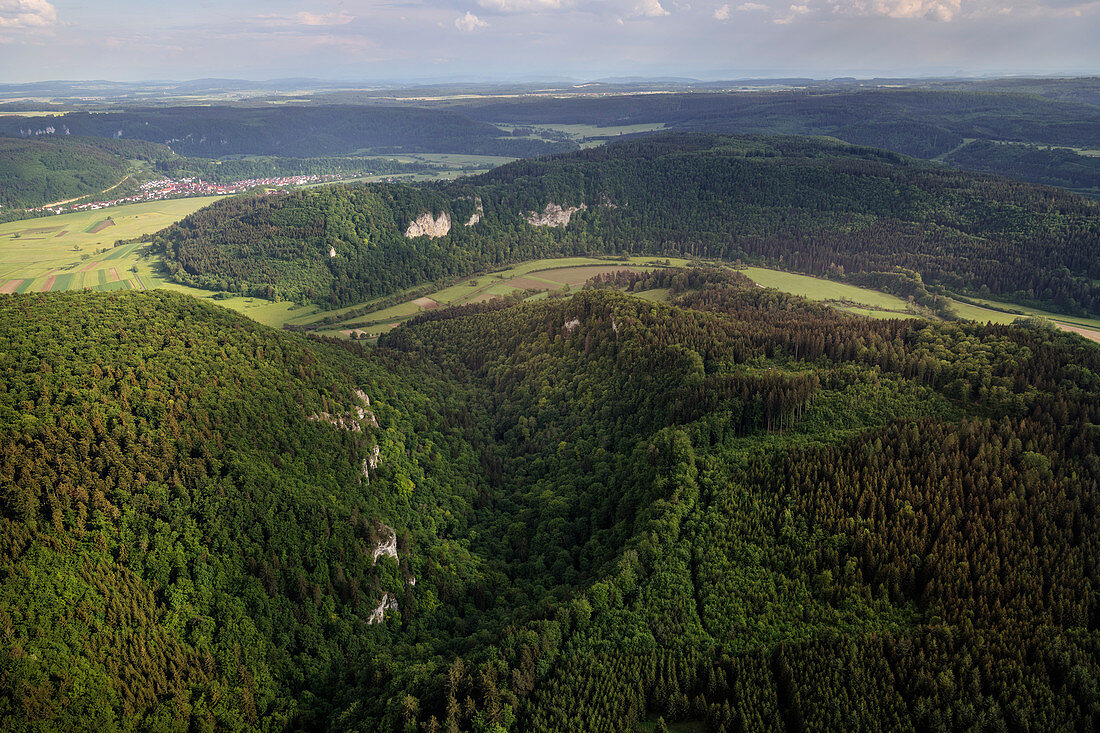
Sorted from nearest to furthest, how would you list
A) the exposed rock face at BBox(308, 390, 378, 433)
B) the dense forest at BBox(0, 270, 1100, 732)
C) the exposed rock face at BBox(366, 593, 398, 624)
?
the dense forest at BBox(0, 270, 1100, 732)
the exposed rock face at BBox(366, 593, 398, 624)
the exposed rock face at BBox(308, 390, 378, 433)

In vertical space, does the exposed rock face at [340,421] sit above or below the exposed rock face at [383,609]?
above

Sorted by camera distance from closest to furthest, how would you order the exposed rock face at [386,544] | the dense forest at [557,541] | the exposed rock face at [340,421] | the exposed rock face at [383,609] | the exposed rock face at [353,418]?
1. the dense forest at [557,541]
2. the exposed rock face at [383,609]
3. the exposed rock face at [386,544]
4. the exposed rock face at [340,421]
5. the exposed rock face at [353,418]

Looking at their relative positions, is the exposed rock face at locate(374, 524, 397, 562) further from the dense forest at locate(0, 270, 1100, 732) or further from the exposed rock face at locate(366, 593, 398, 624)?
the exposed rock face at locate(366, 593, 398, 624)

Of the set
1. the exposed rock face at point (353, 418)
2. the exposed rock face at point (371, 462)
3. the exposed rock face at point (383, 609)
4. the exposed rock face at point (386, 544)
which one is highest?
the exposed rock face at point (353, 418)

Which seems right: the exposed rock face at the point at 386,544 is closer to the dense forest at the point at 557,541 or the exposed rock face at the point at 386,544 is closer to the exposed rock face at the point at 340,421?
the dense forest at the point at 557,541

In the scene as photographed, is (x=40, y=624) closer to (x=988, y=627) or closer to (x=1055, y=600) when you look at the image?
(x=988, y=627)

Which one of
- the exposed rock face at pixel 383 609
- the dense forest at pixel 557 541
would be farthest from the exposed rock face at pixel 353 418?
the exposed rock face at pixel 383 609

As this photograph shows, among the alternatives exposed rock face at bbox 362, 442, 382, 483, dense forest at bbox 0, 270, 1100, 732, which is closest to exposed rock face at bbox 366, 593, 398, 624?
dense forest at bbox 0, 270, 1100, 732

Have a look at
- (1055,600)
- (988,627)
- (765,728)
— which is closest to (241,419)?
(765,728)
